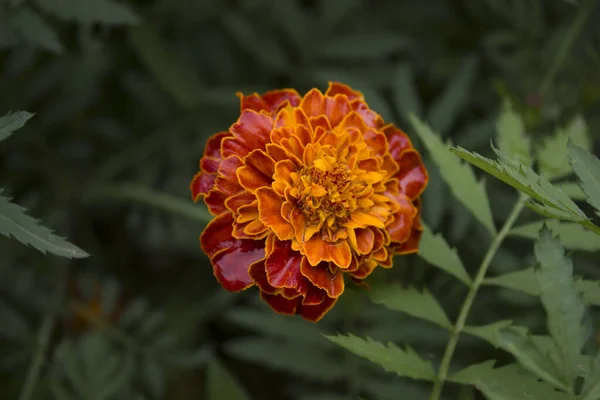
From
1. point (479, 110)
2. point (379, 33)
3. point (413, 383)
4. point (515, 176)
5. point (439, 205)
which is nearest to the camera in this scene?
point (515, 176)

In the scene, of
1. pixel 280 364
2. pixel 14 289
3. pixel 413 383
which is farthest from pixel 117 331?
pixel 413 383

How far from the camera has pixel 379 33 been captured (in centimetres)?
213

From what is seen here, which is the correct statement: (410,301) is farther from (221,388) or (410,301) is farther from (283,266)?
(221,388)

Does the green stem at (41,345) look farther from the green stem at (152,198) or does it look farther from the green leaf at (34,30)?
the green leaf at (34,30)

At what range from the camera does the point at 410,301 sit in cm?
120

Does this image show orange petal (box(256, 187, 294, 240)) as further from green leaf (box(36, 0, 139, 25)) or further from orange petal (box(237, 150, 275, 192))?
green leaf (box(36, 0, 139, 25))

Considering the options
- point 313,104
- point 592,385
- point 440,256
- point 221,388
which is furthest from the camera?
point 221,388

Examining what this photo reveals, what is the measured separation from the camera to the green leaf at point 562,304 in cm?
93

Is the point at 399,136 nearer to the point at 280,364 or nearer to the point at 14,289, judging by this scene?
the point at 280,364

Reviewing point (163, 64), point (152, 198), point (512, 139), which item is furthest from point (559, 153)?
point (163, 64)

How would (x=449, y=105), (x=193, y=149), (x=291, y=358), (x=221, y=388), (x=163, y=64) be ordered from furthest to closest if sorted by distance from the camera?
(x=193, y=149), (x=163, y=64), (x=449, y=105), (x=291, y=358), (x=221, y=388)

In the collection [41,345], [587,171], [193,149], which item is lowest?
[41,345]

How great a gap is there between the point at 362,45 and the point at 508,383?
1233mm

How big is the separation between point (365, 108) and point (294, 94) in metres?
0.13
